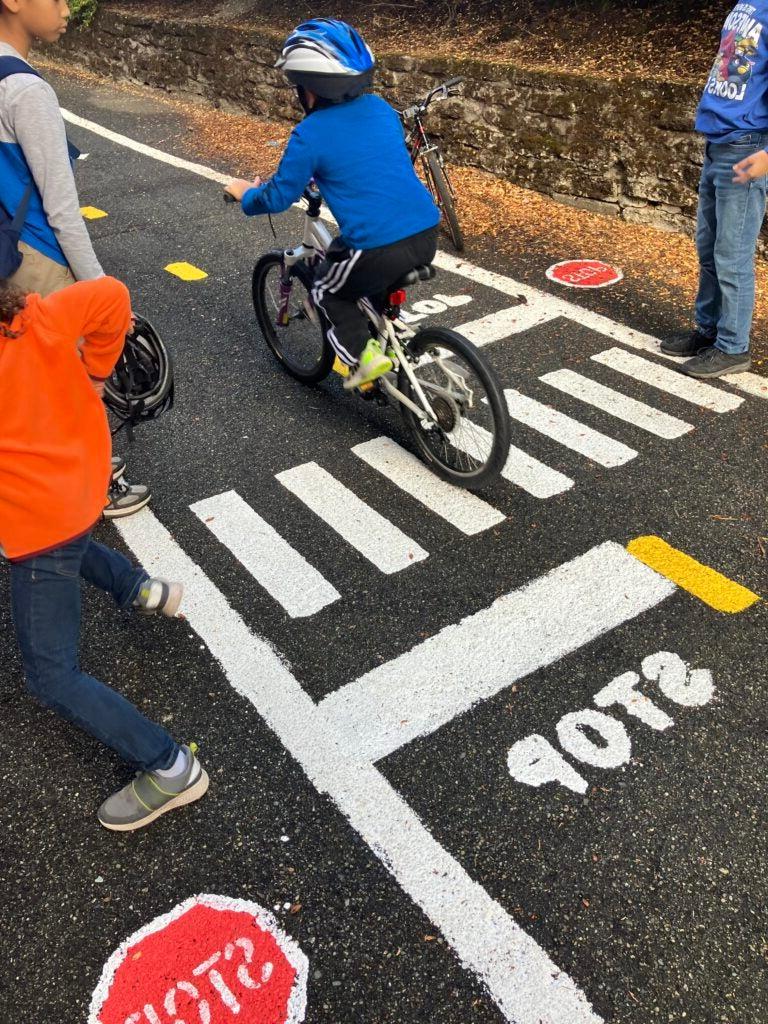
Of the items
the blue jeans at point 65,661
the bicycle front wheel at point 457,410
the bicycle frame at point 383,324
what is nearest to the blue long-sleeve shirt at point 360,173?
the bicycle frame at point 383,324

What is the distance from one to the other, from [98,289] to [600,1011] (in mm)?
2445

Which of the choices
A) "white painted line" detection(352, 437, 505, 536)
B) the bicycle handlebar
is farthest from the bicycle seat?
the bicycle handlebar

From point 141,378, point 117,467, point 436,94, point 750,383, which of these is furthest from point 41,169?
point 436,94

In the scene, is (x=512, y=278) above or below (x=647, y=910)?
above

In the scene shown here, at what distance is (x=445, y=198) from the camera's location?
691cm

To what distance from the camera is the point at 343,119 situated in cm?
355

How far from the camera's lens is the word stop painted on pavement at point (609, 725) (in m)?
2.79

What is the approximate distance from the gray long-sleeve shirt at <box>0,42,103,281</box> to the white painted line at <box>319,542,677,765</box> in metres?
2.01

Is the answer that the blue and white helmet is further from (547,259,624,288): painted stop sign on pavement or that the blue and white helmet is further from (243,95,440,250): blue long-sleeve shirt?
(547,259,624,288): painted stop sign on pavement

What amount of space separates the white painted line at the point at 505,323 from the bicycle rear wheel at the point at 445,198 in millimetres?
1343

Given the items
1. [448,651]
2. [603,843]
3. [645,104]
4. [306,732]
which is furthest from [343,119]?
[645,104]

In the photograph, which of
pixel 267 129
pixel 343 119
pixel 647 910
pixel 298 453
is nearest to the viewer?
pixel 647 910

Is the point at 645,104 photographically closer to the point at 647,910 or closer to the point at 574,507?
the point at 574,507

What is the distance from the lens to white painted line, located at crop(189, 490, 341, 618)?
11.8 feet
